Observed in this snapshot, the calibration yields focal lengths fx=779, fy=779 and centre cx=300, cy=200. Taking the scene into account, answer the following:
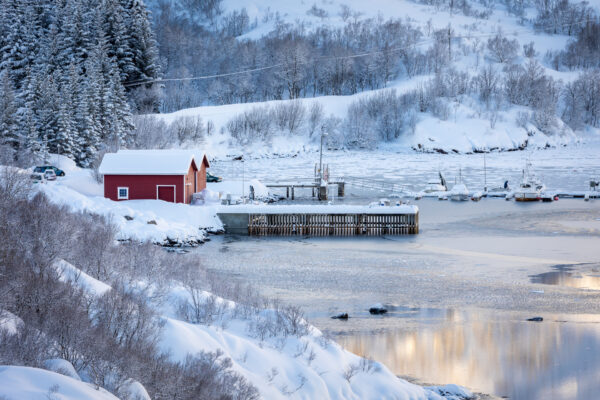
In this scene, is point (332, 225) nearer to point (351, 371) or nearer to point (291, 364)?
point (351, 371)

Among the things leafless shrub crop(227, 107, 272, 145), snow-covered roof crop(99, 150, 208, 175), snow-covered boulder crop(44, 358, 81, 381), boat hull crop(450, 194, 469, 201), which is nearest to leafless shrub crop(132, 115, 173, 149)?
snow-covered roof crop(99, 150, 208, 175)

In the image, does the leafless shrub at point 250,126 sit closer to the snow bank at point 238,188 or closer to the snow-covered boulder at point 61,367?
the snow bank at point 238,188

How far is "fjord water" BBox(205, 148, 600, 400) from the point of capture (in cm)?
1816

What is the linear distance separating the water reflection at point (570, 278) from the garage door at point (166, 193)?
76.2 ft

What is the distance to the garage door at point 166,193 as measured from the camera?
45.7 metres

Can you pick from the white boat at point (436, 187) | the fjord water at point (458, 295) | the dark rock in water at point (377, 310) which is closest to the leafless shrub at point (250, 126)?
the white boat at point (436, 187)

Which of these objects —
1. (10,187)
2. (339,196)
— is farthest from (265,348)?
(339,196)

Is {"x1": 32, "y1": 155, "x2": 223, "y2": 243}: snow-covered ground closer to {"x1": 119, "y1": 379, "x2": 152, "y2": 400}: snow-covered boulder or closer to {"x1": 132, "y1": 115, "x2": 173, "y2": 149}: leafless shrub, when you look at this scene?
{"x1": 132, "y1": 115, "x2": 173, "y2": 149}: leafless shrub

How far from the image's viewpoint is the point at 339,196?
63062 millimetres

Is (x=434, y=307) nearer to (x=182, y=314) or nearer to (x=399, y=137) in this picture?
(x=182, y=314)

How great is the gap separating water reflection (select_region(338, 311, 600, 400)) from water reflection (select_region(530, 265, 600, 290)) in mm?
4950

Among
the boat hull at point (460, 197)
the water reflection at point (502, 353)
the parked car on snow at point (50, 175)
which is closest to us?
the water reflection at point (502, 353)

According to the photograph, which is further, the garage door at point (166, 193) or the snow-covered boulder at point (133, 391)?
the garage door at point (166, 193)

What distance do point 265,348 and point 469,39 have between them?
175m
